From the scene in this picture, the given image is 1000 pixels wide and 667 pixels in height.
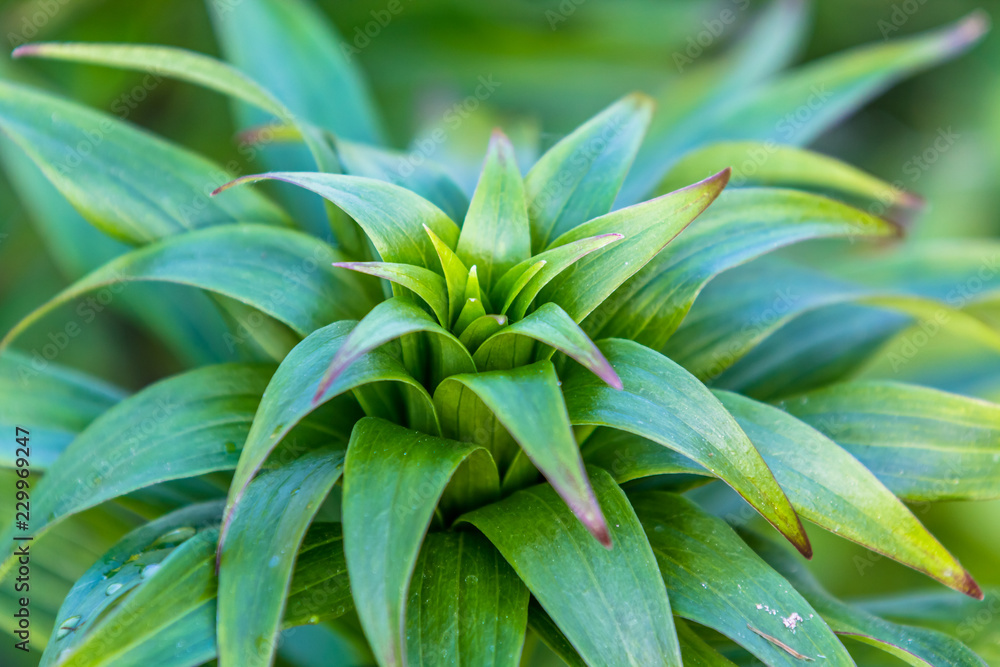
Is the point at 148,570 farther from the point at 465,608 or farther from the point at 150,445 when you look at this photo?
the point at 465,608

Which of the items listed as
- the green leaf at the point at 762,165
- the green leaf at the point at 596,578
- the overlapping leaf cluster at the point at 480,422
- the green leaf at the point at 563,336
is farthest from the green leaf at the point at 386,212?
the green leaf at the point at 762,165

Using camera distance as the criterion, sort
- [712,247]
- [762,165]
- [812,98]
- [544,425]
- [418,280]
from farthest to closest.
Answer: [812,98] < [762,165] < [712,247] < [418,280] < [544,425]

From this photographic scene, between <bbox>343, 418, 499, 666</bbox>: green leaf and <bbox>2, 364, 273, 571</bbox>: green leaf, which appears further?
<bbox>2, 364, 273, 571</bbox>: green leaf

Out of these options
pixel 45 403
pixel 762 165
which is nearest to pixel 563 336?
pixel 762 165

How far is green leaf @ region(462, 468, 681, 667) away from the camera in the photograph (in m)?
0.54

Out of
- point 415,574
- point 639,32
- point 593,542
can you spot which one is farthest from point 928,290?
point 639,32

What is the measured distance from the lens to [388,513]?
1.72 feet

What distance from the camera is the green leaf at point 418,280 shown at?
0.57 meters

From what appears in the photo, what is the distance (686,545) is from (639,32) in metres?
1.59

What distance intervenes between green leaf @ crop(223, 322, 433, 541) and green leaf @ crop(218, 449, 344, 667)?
1.4 inches

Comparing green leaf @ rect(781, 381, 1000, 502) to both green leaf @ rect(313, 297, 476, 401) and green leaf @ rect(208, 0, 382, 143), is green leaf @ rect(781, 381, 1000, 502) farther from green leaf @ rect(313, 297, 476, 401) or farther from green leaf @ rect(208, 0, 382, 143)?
green leaf @ rect(208, 0, 382, 143)

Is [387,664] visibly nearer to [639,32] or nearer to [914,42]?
[914,42]

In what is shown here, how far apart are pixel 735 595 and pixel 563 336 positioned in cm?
26

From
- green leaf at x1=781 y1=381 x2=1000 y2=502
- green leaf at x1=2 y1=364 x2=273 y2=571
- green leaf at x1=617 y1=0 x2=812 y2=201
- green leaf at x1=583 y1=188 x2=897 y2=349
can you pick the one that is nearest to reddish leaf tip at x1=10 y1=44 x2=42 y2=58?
green leaf at x1=2 y1=364 x2=273 y2=571
